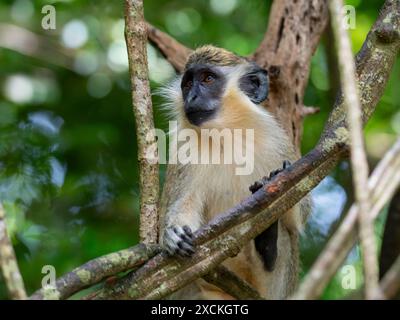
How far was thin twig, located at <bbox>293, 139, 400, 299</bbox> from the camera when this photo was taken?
2.41 meters

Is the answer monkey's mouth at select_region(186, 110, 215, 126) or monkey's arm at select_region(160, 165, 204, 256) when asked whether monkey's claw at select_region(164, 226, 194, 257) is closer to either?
monkey's arm at select_region(160, 165, 204, 256)

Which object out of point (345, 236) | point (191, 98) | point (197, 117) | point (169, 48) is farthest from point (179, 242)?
point (169, 48)

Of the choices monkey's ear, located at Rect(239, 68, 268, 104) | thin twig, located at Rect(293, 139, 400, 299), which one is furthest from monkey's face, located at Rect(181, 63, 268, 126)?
thin twig, located at Rect(293, 139, 400, 299)

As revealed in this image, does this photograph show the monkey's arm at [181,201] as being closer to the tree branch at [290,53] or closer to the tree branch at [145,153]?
the tree branch at [145,153]

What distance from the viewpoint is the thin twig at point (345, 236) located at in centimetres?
241

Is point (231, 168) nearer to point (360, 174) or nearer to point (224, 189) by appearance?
point (224, 189)

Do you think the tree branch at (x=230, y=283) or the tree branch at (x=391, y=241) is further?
the tree branch at (x=391, y=241)

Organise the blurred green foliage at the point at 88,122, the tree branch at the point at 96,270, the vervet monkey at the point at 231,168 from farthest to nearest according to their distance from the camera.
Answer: the blurred green foliage at the point at 88,122, the vervet monkey at the point at 231,168, the tree branch at the point at 96,270

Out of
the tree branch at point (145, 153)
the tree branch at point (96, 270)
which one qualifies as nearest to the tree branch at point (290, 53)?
the tree branch at point (145, 153)

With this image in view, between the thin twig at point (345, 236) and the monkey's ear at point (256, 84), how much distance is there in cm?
401

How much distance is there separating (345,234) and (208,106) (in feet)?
12.8

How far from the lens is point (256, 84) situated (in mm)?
6633

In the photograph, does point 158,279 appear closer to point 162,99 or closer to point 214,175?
point 214,175
